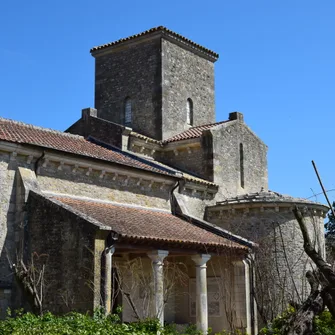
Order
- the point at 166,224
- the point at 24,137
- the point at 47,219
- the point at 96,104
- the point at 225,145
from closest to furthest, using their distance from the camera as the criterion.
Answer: the point at 47,219, the point at 24,137, the point at 166,224, the point at 225,145, the point at 96,104

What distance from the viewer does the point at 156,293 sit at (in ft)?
53.6

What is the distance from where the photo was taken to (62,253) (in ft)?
49.0

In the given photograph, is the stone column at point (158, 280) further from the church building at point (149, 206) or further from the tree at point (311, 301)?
the tree at point (311, 301)

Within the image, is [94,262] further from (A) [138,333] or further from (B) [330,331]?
(B) [330,331]

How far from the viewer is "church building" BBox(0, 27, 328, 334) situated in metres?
15.0

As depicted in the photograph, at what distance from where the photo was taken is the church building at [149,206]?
1496 centimetres

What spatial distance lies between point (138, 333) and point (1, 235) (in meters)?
6.36

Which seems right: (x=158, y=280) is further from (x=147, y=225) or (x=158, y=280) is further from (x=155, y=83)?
(x=155, y=83)

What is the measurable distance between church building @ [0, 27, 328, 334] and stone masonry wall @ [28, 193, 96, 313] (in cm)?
3

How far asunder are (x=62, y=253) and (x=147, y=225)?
11.0 feet

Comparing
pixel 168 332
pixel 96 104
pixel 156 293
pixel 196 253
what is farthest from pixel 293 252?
pixel 96 104

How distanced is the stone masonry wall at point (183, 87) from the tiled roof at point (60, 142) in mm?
4755

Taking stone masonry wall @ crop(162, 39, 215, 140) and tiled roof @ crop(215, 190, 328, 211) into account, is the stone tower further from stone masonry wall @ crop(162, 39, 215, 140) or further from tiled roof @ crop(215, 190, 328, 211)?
tiled roof @ crop(215, 190, 328, 211)

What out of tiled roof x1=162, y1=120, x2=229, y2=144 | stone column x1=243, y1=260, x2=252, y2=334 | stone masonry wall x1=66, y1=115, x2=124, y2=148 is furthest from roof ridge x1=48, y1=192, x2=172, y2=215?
tiled roof x1=162, y1=120, x2=229, y2=144
